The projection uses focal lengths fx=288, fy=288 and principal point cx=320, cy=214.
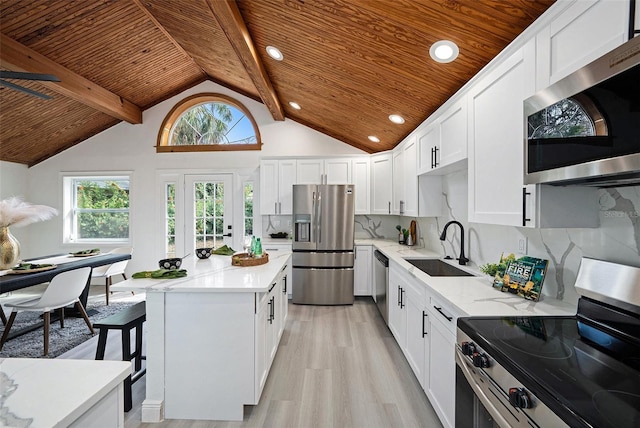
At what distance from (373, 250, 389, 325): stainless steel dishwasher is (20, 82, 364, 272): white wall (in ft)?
7.05

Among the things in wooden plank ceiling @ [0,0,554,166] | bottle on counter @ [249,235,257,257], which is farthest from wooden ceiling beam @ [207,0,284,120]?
bottle on counter @ [249,235,257,257]

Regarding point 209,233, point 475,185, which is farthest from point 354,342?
point 209,233

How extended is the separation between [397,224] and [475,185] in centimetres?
310

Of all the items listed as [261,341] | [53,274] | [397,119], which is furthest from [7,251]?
[397,119]

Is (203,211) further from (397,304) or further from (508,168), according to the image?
(508,168)

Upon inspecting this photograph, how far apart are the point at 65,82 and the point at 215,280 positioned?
351 centimetres

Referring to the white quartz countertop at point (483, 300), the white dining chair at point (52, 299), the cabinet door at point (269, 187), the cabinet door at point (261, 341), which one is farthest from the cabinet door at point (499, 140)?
the white dining chair at point (52, 299)

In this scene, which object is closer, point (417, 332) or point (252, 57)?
point (417, 332)

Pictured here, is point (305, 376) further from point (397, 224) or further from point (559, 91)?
point (397, 224)

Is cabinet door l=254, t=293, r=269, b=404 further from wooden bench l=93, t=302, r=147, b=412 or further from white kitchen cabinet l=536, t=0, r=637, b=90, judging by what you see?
white kitchen cabinet l=536, t=0, r=637, b=90

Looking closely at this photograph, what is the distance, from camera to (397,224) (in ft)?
16.3

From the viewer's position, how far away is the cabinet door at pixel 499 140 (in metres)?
1.45

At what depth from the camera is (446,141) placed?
2.40 meters

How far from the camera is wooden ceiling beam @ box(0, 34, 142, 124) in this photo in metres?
2.98
